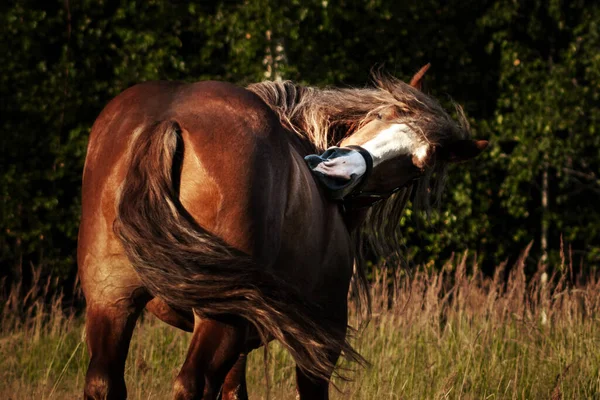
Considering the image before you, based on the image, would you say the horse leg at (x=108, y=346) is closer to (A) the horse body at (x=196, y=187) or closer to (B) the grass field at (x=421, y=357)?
(A) the horse body at (x=196, y=187)

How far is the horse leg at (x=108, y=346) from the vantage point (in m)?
2.92

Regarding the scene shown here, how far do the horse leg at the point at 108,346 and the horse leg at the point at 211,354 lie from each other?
230 mm

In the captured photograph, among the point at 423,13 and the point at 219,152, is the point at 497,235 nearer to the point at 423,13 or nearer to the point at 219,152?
the point at 423,13

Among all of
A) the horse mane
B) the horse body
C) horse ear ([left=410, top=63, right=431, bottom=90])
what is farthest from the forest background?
the horse body

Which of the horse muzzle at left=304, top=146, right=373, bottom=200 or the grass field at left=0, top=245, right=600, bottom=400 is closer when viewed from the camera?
the horse muzzle at left=304, top=146, right=373, bottom=200

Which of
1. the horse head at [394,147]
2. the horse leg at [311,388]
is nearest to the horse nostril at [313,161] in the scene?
the horse head at [394,147]

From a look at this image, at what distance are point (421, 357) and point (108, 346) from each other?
130 inches

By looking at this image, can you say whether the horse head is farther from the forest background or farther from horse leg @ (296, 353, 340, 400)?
the forest background

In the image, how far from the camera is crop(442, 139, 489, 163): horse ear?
3.90 metres

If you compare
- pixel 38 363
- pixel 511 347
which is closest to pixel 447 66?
pixel 511 347

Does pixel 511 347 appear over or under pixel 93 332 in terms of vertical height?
under

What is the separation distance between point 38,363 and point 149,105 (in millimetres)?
3682

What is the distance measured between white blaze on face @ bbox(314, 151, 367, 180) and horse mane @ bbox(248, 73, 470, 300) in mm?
393

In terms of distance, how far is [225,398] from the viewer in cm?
433
